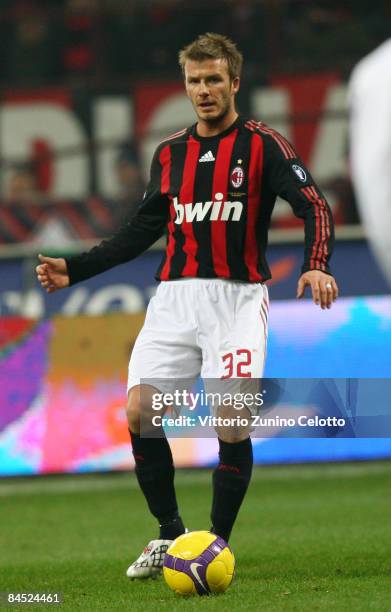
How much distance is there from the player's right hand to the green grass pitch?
3.61ft

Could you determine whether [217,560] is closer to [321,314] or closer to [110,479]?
[321,314]


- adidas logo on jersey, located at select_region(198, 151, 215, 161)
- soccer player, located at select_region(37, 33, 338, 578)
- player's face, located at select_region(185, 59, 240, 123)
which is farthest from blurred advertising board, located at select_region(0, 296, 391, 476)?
player's face, located at select_region(185, 59, 240, 123)

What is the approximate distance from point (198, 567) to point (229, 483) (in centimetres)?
40

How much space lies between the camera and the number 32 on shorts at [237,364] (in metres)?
4.46

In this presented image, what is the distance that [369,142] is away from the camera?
1.95m

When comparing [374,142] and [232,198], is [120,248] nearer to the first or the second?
[232,198]

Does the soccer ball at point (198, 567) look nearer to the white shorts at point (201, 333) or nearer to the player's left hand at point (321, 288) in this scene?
the white shorts at point (201, 333)

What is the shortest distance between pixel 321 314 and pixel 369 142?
649cm

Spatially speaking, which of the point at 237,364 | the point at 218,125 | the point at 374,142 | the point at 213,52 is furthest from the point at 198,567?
the point at 374,142

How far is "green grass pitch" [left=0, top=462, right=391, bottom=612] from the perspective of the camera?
13.6 ft

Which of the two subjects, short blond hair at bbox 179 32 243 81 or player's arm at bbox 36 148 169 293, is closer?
short blond hair at bbox 179 32 243 81

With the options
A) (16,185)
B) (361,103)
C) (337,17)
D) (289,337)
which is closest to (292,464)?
(289,337)

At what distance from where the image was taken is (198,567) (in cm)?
422

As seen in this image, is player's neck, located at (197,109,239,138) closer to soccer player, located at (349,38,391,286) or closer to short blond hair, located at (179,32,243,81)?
short blond hair, located at (179,32,243,81)
